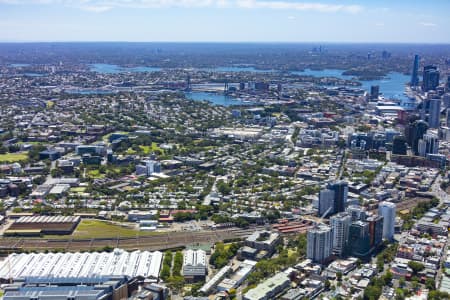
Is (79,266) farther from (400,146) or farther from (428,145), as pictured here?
(428,145)

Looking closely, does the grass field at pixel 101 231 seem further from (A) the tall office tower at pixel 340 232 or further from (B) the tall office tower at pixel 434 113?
(B) the tall office tower at pixel 434 113

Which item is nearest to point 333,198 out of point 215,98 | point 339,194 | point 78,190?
point 339,194

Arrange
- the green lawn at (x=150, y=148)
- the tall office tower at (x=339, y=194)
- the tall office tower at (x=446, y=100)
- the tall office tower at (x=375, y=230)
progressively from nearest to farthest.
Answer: the tall office tower at (x=375, y=230)
the tall office tower at (x=339, y=194)
the green lawn at (x=150, y=148)
the tall office tower at (x=446, y=100)

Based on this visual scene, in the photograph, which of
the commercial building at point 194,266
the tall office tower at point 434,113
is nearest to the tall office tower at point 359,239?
the commercial building at point 194,266

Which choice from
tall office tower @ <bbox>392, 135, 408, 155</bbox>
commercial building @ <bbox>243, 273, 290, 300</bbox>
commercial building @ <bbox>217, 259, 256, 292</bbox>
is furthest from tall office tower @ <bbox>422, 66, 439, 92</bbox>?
commercial building @ <bbox>243, 273, 290, 300</bbox>

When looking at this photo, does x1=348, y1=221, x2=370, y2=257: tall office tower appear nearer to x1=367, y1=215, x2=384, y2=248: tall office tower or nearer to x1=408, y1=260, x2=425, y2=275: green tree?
x1=367, y1=215, x2=384, y2=248: tall office tower

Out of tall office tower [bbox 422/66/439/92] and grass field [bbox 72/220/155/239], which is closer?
grass field [bbox 72/220/155/239]
